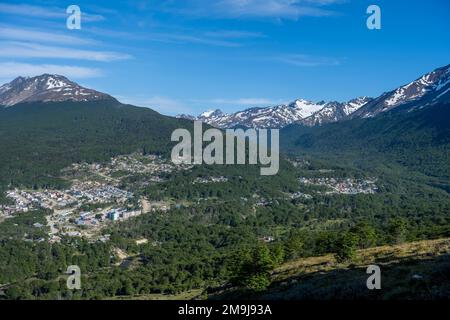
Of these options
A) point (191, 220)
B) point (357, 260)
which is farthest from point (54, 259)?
point (357, 260)

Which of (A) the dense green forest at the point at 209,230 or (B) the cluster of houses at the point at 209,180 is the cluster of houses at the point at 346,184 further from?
(B) the cluster of houses at the point at 209,180

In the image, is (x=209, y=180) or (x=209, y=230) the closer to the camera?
(x=209, y=230)

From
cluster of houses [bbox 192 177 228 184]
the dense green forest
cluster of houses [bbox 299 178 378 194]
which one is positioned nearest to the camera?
the dense green forest

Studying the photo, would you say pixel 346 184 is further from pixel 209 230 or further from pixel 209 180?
pixel 209 230

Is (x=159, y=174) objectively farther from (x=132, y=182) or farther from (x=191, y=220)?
(x=191, y=220)

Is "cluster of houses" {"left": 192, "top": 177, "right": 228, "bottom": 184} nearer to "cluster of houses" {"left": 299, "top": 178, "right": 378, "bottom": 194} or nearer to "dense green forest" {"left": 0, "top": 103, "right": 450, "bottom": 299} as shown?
"dense green forest" {"left": 0, "top": 103, "right": 450, "bottom": 299}

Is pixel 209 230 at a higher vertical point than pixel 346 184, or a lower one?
lower

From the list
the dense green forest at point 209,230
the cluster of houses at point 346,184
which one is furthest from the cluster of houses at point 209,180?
the cluster of houses at point 346,184

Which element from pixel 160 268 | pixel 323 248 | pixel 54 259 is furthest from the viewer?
pixel 54 259

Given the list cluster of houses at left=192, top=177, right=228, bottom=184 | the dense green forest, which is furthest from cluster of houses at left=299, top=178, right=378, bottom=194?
cluster of houses at left=192, top=177, right=228, bottom=184

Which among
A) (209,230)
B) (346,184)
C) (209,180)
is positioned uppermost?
(209,180)

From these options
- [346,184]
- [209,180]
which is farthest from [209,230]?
[346,184]
